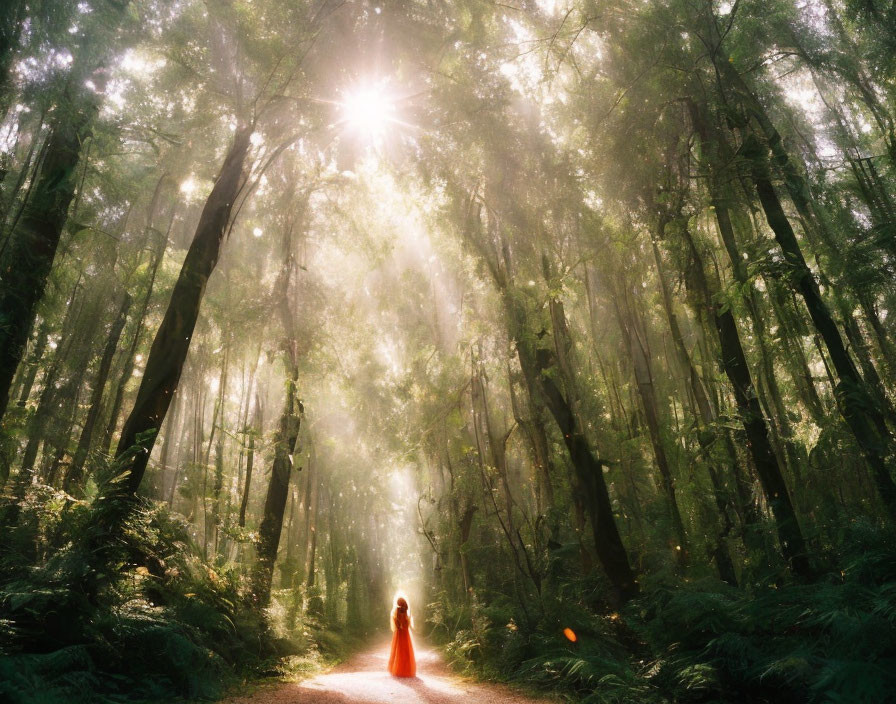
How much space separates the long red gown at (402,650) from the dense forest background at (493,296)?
91cm

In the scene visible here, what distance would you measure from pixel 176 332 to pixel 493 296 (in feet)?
17.0

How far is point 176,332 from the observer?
641 centimetres

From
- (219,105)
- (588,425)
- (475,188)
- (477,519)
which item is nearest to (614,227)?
(475,188)

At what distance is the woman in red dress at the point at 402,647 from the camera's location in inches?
326

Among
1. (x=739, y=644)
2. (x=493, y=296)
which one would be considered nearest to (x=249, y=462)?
(x=493, y=296)

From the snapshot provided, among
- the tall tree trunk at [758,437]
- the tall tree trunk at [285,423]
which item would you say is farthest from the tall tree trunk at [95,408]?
the tall tree trunk at [758,437]

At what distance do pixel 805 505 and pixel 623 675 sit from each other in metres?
3.77

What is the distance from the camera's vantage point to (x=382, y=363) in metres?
14.1

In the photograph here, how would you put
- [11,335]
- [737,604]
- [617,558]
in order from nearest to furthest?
[737,604] < [11,335] < [617,558]

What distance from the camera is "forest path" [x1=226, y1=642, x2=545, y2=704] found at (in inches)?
213

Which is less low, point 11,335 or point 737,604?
point 11,335

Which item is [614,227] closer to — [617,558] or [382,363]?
[617,558]

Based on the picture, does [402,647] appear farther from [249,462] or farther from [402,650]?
[249,462]

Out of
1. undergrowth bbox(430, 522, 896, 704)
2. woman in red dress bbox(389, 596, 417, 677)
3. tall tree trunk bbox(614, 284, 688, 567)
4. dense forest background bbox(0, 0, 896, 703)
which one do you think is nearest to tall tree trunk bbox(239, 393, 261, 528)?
dense forest background bbox(0, 0, 896, 703)
